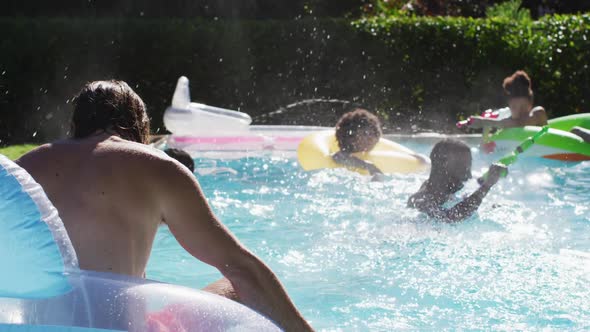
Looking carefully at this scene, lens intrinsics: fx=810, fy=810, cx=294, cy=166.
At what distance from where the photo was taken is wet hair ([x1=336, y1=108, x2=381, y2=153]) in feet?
25.0

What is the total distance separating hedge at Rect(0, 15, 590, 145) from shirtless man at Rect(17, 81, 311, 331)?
8839 millimetres

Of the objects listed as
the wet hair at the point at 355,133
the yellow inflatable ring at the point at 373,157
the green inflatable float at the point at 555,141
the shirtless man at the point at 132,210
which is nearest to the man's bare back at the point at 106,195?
the shirtless man at the point at 132,210

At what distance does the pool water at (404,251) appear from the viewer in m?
4.05

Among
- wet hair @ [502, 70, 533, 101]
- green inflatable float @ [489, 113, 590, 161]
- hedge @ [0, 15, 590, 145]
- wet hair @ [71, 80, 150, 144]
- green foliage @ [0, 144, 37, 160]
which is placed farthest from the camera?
hedge @ [0, 15, 590, 145]

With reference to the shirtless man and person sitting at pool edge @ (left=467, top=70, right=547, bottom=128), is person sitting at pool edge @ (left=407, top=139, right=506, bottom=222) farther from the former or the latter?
person sitting at pool edge @ (left=467, top=70, right=547, bottom=128)

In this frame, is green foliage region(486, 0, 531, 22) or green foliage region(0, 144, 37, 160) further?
green foliage region(486, 0, 531, 22)

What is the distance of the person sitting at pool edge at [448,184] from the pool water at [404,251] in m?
0.10

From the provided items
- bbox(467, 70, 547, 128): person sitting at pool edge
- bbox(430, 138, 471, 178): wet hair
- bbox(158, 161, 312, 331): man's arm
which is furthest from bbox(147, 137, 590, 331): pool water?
bbox(158, 161, 312, 331): man's arm

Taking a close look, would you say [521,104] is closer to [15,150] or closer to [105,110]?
[15,150]

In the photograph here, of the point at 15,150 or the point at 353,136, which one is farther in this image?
the point at 15,150

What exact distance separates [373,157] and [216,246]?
5.26 m

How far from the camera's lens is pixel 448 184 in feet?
18.5

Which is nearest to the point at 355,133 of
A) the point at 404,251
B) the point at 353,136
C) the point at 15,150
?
the point at 353,136

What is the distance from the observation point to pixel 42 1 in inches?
576
